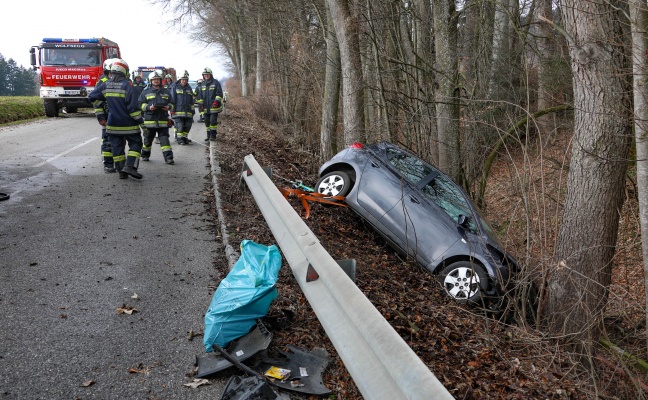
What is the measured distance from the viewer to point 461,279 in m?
6.92

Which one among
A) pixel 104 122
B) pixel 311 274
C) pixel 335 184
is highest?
pixel 104 122

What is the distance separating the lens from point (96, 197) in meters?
8.03

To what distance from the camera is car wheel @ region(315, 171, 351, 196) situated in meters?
8.32

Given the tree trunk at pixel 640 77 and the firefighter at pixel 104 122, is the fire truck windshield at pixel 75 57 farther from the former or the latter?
the tree trunk at pixel 640 77

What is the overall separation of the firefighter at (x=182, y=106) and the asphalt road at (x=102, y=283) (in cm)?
509

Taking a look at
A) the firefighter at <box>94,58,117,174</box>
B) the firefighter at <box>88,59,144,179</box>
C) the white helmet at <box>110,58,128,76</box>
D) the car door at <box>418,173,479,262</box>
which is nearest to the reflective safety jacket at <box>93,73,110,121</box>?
the firefighter at <box>94,58,117,174</box>

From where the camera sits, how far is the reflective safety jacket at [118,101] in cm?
919

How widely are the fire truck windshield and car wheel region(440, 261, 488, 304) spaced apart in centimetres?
1871

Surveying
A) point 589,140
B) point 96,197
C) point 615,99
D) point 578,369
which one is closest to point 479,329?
point 578,369

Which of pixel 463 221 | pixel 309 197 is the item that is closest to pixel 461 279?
pixel 463 221

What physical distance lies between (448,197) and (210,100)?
9.07 m

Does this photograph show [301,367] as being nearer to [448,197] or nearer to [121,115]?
[448,197]

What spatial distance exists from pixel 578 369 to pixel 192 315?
11.2 feet

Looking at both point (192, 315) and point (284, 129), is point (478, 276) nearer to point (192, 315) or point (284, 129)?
point (192, 315)
